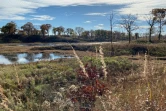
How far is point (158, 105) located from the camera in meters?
2.56

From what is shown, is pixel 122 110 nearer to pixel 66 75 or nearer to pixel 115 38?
pixel 66 75

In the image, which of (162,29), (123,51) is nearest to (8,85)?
(123,51)

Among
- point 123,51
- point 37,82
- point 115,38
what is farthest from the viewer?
point 115,38

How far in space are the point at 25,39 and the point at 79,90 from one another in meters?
105

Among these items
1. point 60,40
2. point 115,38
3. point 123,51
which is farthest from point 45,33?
point 123,51

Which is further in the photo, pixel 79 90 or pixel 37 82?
pixel 37 82

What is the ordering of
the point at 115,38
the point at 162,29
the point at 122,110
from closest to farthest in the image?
the point at 122,110, the point at 162,29, the point at 115,38

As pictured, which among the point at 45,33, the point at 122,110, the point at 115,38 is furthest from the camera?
the point at 45,33

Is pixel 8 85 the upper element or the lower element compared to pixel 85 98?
lower

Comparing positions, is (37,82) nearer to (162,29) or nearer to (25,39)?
(162,29)

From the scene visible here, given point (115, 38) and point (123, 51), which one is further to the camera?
point (115, 38)

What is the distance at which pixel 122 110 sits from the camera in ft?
8.38

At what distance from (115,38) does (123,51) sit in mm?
56057

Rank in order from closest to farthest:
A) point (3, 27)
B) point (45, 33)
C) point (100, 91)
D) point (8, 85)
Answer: point (100, 91)
point (8, 85)
point (3, 27)
point (45, 33)
